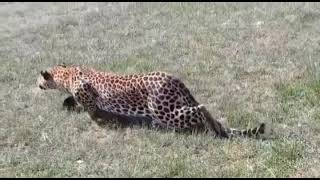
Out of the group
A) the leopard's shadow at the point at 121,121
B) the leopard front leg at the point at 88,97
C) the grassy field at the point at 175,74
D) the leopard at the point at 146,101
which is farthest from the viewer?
the leopard front leg at the point at 88,97

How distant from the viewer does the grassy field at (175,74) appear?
7969 millimetres

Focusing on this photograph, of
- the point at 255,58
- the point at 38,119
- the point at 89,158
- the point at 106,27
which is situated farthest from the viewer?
the point at 106,27

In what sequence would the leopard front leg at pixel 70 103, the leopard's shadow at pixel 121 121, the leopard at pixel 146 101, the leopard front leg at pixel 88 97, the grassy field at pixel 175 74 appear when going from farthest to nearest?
the leopard front leg at pixel 70 103
the leopard front leg at pixel 88 97
the leopard's shadow at pixel 121 121
the leopard at pixel 146 101
the grassy field at pixel 175 74

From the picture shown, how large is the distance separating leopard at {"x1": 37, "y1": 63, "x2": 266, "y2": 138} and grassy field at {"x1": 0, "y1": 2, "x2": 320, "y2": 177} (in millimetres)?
224

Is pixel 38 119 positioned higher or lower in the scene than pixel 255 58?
lower

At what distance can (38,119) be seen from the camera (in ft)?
32.0

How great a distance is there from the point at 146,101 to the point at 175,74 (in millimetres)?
2926

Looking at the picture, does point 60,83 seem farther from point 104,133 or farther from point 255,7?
point 255,7

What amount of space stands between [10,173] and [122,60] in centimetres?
→ 530

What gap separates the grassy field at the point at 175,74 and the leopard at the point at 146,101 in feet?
0.74

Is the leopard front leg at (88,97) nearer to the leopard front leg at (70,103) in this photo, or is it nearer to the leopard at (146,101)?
the leopard at (146,101)

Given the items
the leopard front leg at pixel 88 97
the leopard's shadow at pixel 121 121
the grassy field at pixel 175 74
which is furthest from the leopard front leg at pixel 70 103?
the leopard's shadow at pixel 121 121

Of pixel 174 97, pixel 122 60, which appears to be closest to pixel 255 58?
pixel 122 60

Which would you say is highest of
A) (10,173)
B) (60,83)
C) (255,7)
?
(255,7)
